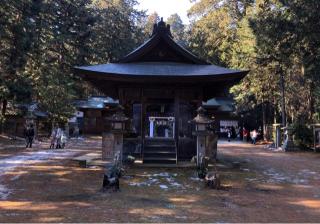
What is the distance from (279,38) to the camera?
2559 centimetres

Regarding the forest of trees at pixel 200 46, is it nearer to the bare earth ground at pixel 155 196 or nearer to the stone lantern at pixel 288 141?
the stone lantern at pixel 288 141

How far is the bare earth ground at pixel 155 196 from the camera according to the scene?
9102 millimetres

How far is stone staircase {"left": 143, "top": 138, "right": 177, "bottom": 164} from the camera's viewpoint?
18375 mm

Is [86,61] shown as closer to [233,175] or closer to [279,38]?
[279,38]

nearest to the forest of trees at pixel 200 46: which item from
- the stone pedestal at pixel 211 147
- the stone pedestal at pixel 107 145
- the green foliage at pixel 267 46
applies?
the green foliage at pixel 267 46

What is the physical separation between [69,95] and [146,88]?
19736 millimetres

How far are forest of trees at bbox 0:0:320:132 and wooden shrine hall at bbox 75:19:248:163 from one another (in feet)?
24.1

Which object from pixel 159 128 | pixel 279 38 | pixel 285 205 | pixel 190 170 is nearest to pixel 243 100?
pixel 279 38

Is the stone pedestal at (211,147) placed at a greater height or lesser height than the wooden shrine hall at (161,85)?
lesser

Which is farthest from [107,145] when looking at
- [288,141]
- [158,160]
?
[288,141]

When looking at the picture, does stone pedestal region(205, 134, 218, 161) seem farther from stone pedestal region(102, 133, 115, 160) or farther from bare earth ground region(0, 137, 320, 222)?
stone pedestal region(102, 133, 115, 160)

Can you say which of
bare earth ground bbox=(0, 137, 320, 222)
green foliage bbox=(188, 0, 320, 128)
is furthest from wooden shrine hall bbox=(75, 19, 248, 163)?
green foliage bbox=(188, 0, 320, 128)

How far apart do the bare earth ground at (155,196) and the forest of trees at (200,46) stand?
1131cm

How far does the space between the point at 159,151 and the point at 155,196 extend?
7.60 m
